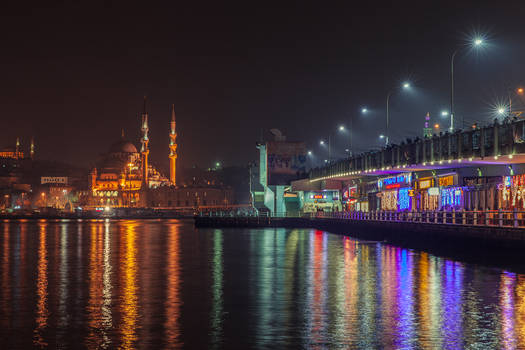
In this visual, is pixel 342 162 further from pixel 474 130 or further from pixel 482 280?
pixel 482 280

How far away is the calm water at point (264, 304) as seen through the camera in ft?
65.8

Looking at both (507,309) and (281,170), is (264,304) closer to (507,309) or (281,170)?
(507,309)

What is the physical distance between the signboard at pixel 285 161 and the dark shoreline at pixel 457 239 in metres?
47.3

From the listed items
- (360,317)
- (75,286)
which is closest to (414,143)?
(75,286)

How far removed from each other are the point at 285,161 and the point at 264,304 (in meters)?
102

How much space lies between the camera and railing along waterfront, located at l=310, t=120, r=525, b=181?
45237mm

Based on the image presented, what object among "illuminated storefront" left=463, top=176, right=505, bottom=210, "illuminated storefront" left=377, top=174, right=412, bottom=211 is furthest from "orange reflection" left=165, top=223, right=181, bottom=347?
"illuminated storefront" left=377, top=174, right=412, bottom=211

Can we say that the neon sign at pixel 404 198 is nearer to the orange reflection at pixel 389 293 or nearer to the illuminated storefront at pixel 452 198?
the illuminated storefront at pixel 452 198

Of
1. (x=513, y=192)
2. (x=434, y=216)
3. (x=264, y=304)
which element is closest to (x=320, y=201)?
(x=434, y=216)

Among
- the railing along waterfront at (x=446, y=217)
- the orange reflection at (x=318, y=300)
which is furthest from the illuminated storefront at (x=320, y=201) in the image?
the orange reflection at (x=318, y=300)

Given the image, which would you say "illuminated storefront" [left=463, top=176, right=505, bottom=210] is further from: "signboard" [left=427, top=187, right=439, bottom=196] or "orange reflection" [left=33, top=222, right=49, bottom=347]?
"orange reflection" [left=33, top=222, right=49, bottom=347]

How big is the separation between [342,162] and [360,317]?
69403 millimetres

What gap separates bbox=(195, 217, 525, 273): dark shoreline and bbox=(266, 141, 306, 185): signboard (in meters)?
47.3

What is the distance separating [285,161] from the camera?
129 metres
